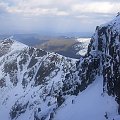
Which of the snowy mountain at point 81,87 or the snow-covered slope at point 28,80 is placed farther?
the snow-covered slope at point 28,80

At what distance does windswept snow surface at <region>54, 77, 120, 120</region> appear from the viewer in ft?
210

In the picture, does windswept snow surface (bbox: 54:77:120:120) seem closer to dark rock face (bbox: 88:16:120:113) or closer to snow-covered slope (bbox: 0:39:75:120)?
dark rock face (bbox: 88:16:120:113)

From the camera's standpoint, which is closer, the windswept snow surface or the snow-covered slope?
the windswept snow surface

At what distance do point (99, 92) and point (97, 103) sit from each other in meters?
3.32

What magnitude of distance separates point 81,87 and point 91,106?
12275 millimetres

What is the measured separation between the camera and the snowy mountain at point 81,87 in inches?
2591

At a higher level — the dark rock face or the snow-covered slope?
the dark rock face

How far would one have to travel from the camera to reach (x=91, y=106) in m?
69.6

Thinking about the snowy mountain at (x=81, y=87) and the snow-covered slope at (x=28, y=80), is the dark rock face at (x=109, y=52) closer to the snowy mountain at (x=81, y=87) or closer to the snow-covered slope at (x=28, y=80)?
the snowy mountain at (x=81, y=87)

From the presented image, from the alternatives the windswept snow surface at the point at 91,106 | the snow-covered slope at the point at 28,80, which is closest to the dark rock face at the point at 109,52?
the windswept snow surface at the point at 91,106

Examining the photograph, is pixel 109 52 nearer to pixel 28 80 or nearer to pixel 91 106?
pixel 91 106

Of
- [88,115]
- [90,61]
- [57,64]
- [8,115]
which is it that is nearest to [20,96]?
[8,115]

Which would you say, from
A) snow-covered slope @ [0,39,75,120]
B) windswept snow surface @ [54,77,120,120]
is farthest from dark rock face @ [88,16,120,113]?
snow-covered slope @ [0,39,75,120]

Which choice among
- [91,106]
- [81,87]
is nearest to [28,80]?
→ [81,87]
